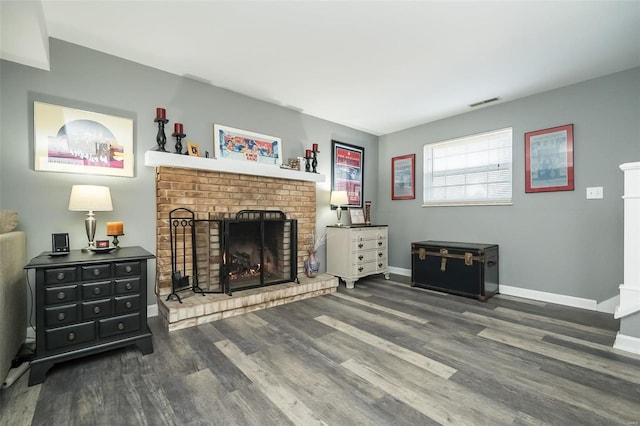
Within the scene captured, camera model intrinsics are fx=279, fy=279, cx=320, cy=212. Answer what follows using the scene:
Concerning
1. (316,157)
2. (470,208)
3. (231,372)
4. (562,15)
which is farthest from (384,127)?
(231,372)

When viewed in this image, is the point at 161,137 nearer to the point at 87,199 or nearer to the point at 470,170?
the point at 87,199

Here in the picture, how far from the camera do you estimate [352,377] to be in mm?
1686

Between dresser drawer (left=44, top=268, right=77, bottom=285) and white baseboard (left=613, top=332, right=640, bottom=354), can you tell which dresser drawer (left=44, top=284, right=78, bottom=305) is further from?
white baseboard (left=613, top=332, right=640, bottom=354)

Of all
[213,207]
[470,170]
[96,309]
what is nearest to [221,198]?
[213,207]

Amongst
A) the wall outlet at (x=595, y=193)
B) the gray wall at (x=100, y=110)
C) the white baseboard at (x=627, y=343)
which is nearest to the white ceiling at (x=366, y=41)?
the gray wall at (x=100, y=110)

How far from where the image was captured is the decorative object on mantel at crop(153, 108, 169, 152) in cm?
255

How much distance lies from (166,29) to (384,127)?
327 cm

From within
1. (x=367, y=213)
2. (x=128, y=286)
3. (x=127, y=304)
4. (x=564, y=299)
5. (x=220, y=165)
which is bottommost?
(x=564, y=299)

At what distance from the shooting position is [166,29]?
2.17 metres

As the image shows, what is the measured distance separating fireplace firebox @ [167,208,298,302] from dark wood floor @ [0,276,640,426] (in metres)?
0.49

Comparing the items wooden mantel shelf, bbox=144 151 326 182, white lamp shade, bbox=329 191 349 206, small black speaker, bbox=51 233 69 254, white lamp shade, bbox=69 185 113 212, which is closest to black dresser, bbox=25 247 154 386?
small black speaker, bbox=51 233 69 254

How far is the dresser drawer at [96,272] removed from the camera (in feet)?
6.00

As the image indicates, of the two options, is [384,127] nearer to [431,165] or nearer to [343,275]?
[431,165]

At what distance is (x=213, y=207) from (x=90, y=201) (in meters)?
1.07
